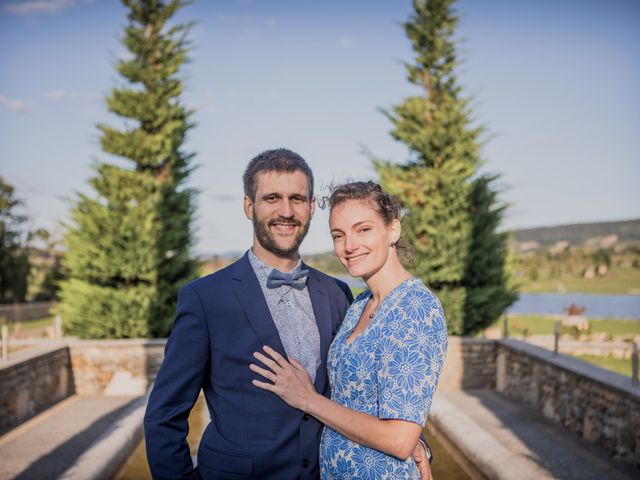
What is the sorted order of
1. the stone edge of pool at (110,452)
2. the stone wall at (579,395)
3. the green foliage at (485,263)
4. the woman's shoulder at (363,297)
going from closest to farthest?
the woman's shoulder at (363,297)
the stone edge of pool at (110,452)
the stone wall at (579,395)
the green foliage at (485,263)

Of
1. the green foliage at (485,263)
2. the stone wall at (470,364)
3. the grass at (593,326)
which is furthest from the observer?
the grass at (593,326)

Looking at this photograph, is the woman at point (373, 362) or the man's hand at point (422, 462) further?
the man's hand at point (422, 462)

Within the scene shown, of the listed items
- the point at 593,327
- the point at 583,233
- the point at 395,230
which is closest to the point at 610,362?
the point at 593,327

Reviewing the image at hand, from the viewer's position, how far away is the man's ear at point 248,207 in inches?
93.4

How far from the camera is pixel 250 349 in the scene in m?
2.15

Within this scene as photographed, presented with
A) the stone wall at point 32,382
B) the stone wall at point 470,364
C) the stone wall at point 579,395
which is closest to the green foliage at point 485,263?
the stone wall at point 470,364

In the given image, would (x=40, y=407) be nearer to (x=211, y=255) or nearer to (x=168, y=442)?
(x=211, y=255)

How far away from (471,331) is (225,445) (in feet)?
31.4

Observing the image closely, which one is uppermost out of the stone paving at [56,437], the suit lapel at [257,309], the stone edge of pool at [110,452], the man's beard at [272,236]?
the man's beard at [272,236]

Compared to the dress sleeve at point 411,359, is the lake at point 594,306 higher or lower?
lower

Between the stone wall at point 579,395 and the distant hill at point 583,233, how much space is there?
160 ft

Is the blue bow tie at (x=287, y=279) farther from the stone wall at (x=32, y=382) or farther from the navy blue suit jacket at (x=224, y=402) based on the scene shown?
the stone wall at (x=32, y=382)

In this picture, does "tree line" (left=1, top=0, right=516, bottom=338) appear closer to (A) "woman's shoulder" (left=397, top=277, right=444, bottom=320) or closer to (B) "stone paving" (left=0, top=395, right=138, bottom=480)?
(B) "stone paving" (left=0, top=395, right=138, bottom=480)

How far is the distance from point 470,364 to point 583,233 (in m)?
60.1
